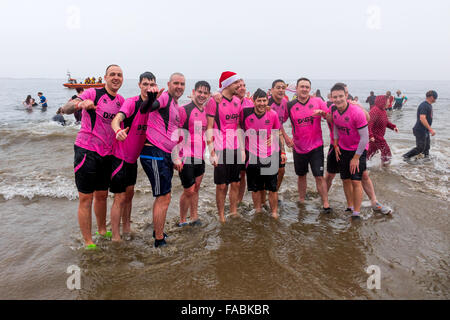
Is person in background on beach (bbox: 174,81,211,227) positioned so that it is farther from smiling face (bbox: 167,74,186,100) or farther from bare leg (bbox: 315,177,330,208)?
bare leg (bbox: 315,177,330,208)

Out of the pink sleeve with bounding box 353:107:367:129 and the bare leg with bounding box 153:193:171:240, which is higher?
the pink sleeve with bounding box 353:107:367:129

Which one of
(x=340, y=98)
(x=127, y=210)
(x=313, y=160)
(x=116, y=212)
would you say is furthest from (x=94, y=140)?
(x=340, y=98)

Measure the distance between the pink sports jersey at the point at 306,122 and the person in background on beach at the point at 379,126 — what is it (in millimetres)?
2254

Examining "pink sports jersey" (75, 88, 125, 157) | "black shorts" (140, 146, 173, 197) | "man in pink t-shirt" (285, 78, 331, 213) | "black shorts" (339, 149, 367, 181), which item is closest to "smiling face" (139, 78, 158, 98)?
"pink sports jersey" (75, 88, 125, 157)

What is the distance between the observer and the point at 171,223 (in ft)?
15.4

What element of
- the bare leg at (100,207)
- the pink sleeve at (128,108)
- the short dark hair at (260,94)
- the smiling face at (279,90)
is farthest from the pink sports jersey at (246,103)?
the bare leg at (100,207)

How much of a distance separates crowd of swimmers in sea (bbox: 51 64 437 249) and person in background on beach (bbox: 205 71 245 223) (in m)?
0.02

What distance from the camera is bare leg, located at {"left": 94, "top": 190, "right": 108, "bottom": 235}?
386cm

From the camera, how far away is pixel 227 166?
4602 mm

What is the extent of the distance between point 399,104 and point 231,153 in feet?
86.1

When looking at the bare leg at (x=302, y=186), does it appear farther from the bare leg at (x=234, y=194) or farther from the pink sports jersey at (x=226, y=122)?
the pink sports jersey at (x=226, y=122)

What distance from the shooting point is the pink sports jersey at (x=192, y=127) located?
4082mm

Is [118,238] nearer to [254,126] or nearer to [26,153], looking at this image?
[254,126]
